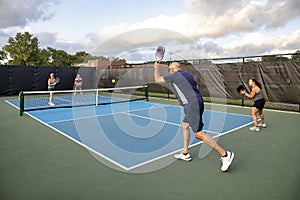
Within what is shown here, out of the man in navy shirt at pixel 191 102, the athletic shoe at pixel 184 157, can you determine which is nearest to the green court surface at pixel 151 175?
the athletic shoe at pixel 184 157

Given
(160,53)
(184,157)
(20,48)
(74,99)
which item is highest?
(20,48)

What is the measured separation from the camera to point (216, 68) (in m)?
10.2

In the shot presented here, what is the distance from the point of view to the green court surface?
2.69 meters

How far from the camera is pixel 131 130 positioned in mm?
5695

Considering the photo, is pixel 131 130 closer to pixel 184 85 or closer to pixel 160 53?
pixel 160 53

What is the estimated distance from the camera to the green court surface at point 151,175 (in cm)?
269

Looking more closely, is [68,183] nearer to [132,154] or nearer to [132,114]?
[132,154]

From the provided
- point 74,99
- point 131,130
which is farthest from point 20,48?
point 131,130

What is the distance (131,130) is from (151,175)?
2.57 metres

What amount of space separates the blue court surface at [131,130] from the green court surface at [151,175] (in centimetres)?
A: 36

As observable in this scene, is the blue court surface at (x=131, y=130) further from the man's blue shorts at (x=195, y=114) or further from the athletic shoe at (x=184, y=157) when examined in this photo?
the man's blue shorts at (x=195, y=114)

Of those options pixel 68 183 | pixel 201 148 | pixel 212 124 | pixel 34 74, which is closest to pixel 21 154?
pixel 68 183

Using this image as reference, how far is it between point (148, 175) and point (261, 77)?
7429 millimetres

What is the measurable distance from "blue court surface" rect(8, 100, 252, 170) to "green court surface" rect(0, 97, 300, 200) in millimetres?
361
